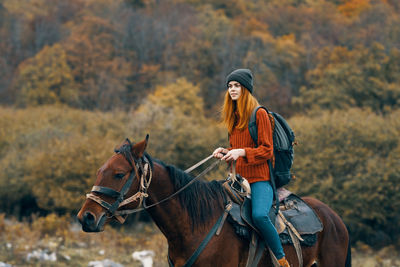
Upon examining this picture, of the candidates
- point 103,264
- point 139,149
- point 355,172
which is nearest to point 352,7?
point 355,172

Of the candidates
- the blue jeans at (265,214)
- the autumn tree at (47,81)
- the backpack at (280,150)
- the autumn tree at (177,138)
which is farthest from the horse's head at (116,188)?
the autumn tree at (47,81)

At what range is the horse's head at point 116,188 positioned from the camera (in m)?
4.95

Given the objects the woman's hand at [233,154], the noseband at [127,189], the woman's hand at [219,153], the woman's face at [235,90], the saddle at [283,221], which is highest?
the woman's face at [235,90]

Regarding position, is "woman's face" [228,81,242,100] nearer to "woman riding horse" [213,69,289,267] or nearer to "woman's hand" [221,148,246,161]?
"woman riding horse" [213,69,289,267]

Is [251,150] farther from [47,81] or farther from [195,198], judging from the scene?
[47,81]

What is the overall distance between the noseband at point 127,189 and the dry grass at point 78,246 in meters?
7.47

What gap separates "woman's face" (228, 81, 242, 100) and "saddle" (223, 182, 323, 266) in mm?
1005

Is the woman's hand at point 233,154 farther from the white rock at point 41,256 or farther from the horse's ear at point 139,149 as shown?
the white rock at point 41,256

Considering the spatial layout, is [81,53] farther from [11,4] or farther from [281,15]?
[281,15]

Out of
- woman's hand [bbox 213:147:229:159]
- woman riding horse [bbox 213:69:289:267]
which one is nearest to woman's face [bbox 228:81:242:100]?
woman riding horse [bbox 213:69:289:267]

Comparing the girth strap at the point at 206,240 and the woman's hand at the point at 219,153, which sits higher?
the woman's hand at the point at 219,153

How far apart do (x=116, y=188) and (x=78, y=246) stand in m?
11.1

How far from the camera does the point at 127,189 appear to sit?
203 inches

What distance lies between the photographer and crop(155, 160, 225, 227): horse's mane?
5.59 meters
